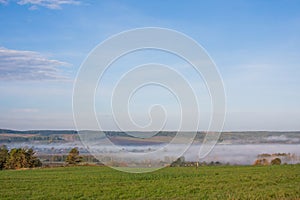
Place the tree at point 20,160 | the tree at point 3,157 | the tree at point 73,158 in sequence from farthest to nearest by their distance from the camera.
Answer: the tree at point 73,158 → the tree at point 3,157 → the tree at point 20,160

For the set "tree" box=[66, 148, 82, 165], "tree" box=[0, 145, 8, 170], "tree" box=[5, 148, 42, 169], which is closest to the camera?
"tree" box=[5, 148, 42, 169]

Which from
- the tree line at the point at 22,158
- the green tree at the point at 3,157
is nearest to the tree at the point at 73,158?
the tree line at the point at 22,158

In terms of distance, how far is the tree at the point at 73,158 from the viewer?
77688mm

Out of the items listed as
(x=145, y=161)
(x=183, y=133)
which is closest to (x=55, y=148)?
(x=145, y=161)

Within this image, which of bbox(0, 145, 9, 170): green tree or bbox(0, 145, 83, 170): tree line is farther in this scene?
bbox(0, 145, 9, 170): green tree

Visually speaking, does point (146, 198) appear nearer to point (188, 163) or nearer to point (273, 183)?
point (273, 183)

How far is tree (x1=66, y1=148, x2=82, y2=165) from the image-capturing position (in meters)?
77.7

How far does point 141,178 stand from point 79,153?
151ft

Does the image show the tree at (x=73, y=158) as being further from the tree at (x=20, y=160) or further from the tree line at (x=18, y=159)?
the tree at (x=20, y=160)

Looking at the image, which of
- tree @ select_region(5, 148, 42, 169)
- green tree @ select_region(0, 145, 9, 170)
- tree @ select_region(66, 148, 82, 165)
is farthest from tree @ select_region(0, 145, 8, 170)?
tree @ select_region(66, 148, 82, 165)

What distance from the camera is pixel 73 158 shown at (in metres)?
77.9

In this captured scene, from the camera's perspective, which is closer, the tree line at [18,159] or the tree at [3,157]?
the tree line at [18,159]

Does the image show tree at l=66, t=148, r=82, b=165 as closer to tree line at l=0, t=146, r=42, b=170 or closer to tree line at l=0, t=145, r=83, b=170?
tree line at l=0, t=145, r=83, b=170

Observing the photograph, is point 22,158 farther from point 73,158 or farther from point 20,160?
point 73,158
